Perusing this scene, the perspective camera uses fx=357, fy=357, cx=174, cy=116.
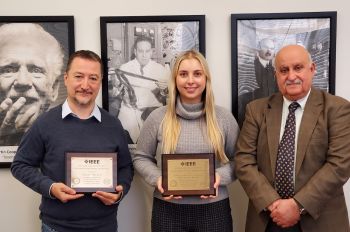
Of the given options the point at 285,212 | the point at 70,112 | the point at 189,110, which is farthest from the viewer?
the point at 189,110

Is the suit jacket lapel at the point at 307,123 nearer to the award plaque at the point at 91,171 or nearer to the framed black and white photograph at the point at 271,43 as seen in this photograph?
the framed black and white photograph at the point at 271,43

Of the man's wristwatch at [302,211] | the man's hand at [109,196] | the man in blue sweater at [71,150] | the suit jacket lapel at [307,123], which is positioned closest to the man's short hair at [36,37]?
the man in blue sweater at [71,150]

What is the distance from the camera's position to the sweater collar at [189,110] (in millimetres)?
1718

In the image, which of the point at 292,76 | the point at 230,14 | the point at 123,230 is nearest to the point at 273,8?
the point at 230,14

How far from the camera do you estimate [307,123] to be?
5.15 feet

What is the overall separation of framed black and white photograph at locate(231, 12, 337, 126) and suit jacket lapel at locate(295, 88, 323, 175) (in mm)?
424

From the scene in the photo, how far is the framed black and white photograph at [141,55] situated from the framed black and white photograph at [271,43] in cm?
23

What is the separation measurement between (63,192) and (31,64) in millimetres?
831

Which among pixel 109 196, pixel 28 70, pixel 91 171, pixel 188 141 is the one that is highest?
A: pixel 28 70

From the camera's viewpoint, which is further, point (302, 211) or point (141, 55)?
point (141, 55)

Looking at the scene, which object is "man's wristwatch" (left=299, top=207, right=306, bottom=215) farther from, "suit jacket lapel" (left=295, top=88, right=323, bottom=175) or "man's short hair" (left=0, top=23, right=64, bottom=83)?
"man's short hair" (left=0, top=23, right=64, bottom=83)

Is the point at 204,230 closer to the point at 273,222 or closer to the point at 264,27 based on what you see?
the point at 273,222

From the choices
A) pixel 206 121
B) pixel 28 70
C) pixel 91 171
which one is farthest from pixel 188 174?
pixel 28 70

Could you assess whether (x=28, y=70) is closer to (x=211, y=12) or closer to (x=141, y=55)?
(x=141, y=55)
